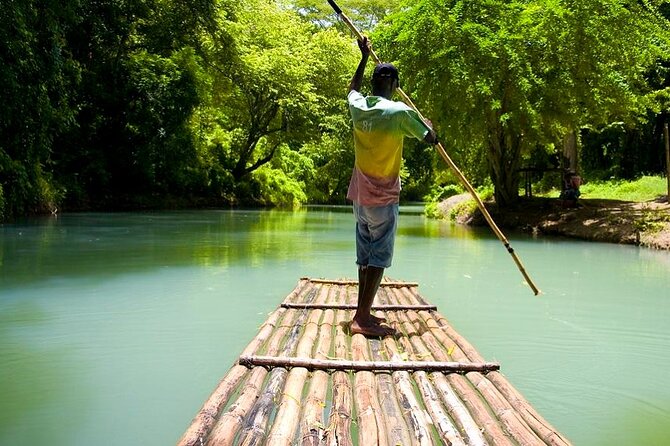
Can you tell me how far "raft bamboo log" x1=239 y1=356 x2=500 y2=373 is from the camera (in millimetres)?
3227

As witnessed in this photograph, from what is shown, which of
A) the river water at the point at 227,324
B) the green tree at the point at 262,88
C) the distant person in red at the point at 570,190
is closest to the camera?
the river water at the point at 227,324

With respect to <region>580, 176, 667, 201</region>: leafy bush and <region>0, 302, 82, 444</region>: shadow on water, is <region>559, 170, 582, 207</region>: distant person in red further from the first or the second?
<region>0, 302, 82, 444</region>: shadow on water

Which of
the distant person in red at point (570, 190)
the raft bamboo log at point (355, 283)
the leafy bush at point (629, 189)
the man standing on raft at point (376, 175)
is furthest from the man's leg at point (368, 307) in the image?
the leafy bush at point (629, 189)

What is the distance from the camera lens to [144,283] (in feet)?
22.5

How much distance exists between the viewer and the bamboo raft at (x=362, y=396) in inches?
95.2

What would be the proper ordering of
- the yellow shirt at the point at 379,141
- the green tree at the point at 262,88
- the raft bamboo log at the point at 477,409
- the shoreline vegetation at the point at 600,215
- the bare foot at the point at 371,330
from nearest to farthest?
the raft bamboo log at the point at 477,409, the yellow shirt at the point at 379,141, the bare foot at the point at 371,330, the shoreline vegetation at the point at 600,215, the green tree at the point at 262,88

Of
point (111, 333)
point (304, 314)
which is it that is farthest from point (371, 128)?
point (111, 333)

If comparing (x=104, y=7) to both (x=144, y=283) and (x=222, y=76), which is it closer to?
(x=222, y=76)

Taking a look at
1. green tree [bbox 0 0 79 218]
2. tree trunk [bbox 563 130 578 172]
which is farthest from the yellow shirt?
tree trunk [bbox 563 130 578 172]

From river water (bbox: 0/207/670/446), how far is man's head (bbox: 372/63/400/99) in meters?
1.92

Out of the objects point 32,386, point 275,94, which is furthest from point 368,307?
point 275,94

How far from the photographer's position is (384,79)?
404 cm

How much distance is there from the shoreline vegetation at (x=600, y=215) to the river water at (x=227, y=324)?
970 mm

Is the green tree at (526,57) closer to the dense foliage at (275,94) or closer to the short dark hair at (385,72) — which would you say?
the dense foliage at (275,94)
